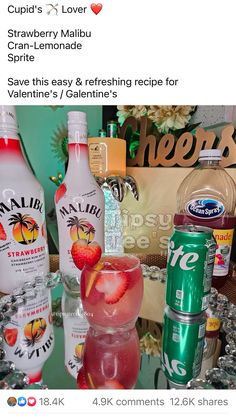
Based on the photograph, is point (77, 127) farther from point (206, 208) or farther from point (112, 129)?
point (206, 208)

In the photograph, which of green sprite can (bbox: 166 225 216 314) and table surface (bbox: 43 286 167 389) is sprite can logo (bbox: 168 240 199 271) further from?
table surface (bbox: 43 286 167 389)

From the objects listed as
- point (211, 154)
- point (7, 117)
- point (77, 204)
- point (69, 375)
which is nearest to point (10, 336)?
point (69, 375)

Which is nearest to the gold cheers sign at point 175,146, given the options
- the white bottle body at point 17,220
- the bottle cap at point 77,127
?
the bottle cap at point 77,127

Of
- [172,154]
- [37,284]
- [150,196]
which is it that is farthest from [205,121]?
[37,284]
